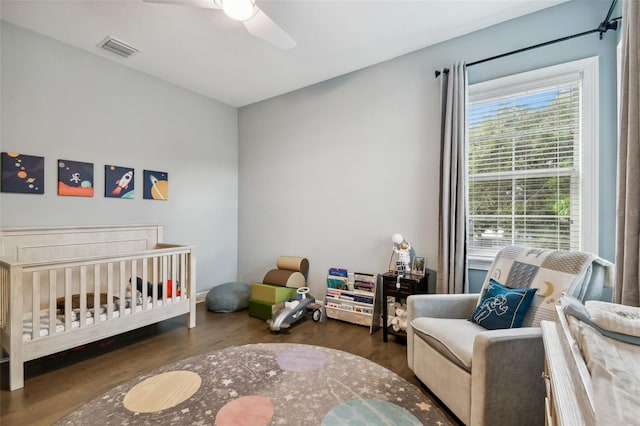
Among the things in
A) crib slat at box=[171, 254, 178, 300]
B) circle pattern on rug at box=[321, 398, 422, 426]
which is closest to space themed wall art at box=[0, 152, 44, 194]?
crib slat at box=[171, 254, 178, 300]

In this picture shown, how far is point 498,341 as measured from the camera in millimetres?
1319

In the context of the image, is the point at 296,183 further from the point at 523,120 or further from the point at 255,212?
the point at 523,120


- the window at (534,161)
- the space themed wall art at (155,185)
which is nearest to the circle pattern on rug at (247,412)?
the window at (534,161)

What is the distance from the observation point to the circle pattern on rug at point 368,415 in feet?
5.11

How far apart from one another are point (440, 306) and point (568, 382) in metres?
1.55

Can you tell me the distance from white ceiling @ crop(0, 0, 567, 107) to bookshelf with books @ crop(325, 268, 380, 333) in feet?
7.34

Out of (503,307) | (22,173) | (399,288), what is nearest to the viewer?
(503,307)

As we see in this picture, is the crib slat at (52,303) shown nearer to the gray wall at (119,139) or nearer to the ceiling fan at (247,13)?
the gray wall at (119,139)

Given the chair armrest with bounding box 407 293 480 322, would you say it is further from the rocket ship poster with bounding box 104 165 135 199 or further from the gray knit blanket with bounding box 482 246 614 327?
the rocket ship poster with bounding box 104 165 135 199

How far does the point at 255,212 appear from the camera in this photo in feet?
13.4

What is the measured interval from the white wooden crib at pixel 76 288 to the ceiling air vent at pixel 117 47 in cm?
169

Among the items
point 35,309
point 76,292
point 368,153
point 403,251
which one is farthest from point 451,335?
point 76,292

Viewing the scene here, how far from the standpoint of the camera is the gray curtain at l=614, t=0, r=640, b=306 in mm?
1304

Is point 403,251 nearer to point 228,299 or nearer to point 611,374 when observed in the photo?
point 228,299
